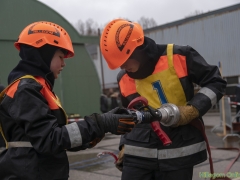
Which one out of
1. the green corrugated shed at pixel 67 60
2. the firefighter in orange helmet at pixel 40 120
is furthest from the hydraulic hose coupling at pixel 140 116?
the green corrugated shed at pixel 67 60

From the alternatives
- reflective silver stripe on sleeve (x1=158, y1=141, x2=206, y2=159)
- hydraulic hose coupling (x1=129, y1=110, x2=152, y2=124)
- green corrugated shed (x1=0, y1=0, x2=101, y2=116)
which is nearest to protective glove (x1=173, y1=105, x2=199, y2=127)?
reflective silver stripe on sleeve (x1=158, y1=141, x2=206, y2=159)

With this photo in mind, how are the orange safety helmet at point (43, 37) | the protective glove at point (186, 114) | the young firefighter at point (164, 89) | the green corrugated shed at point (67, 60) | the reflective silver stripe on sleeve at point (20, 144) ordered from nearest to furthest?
the reflective silver stripe on sleeve at point (20, 144), the orange safety helmet at point (43, 37), the protective glove at point (186, 114), the young firefighter at point (164, 89), the green corrugated shed at point (67, 60)

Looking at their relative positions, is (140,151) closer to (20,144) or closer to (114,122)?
(114,122)

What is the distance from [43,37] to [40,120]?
574 millimetres

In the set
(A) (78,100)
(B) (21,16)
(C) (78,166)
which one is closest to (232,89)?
(A) (78,100)

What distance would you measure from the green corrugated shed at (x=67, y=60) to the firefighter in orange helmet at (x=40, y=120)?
30.4ft

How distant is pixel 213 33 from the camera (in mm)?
19094

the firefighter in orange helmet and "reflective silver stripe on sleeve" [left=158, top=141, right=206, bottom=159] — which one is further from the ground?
the firefighter in orange helmet

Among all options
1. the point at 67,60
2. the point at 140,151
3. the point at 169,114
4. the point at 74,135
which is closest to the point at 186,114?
the point at 169,114

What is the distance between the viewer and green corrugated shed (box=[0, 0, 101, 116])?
11500mm

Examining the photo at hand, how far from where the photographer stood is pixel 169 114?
2543 millimetres

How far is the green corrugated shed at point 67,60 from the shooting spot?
37.7ft

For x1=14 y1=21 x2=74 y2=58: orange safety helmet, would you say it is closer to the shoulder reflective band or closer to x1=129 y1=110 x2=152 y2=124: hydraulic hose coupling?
x1=129 y1=110 x2=152 y2=124: hydraulic hose coupling

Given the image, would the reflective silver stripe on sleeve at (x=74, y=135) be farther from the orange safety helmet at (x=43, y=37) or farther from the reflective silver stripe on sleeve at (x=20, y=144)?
the orange safety helmet at (x=43, y=37)
